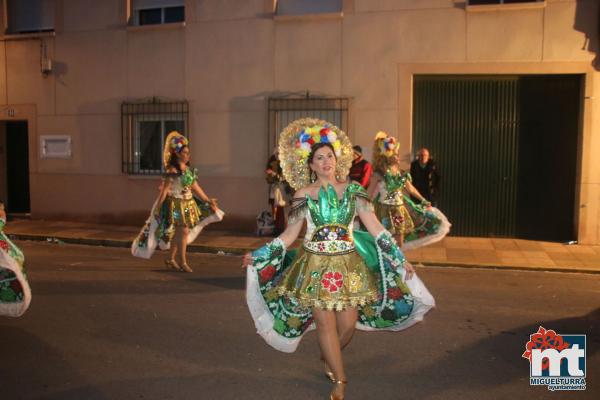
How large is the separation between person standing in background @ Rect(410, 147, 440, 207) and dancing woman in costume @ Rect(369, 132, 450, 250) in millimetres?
2982

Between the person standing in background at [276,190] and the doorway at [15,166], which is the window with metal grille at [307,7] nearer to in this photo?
the person standing in background at [276,190]

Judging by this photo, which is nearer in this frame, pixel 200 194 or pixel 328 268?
pixel 328 268

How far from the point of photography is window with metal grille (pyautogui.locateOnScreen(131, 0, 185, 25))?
45.0 ft

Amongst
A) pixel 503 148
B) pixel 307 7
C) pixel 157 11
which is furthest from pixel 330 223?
pixel 157 11

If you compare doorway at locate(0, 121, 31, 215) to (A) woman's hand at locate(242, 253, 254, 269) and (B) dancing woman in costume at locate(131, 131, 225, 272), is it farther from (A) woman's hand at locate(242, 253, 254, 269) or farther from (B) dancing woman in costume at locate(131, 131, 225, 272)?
(A) woman's hand at locate(242, 253, 254, 269)

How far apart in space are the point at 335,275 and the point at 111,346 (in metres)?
2.50

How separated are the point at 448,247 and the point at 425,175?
148 cm

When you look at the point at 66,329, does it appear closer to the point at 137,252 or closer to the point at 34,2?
the point at 137,252

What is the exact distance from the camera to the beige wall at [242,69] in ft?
37.8

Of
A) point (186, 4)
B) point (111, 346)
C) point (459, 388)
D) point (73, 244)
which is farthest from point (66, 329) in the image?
point (186, 4)

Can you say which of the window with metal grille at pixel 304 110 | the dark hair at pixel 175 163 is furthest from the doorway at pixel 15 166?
the dark hair at pixel 175 163

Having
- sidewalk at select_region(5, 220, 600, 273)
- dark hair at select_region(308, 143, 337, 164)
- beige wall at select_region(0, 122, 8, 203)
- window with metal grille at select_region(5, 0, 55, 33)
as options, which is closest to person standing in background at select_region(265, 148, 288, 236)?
sidewalk at select_region(5, 220, 600, 273)

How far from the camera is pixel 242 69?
42.4ft

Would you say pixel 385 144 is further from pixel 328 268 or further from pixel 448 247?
pixel 328 268
